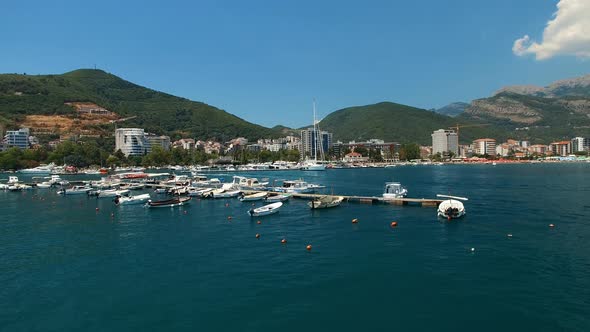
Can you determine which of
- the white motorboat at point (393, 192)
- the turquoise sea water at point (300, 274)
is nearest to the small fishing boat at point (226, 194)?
the turquoise sea water at point (300, 274)

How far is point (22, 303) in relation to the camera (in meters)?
22.7

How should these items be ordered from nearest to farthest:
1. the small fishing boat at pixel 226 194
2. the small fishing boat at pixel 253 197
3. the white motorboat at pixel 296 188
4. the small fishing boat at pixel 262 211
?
the small fishing boat at pixel 262 211 → the small fishing boat at pixel 253 197 → the small fishing boat at pixel 226 194 → the white motorboat at pixel 296 188

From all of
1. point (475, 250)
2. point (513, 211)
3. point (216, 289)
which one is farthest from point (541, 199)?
point (216, 289)

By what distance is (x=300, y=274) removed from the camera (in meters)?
26.8

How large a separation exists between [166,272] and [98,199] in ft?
172

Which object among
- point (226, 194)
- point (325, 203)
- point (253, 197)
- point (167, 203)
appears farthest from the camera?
point (226, 194)

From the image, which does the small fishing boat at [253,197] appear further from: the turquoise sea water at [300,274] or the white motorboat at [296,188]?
the turquoise sea water at [300,274]

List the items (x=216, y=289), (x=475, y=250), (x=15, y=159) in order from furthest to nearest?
1. (x=15, y=159)
2. (x=475, y=250)
3. (x=216, y=289)

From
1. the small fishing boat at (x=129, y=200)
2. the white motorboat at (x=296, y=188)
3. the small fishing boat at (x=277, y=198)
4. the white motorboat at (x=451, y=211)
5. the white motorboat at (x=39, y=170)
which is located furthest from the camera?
the white motorboat at (x=39, y=170)

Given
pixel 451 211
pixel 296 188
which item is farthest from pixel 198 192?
pixel 451 211

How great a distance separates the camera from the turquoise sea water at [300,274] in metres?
20.2

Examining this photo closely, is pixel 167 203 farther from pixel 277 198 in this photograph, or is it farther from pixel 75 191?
pixel 75 191

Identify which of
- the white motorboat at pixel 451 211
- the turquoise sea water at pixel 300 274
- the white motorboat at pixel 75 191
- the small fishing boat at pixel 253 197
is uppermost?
the white motorboat at pixel 75 191

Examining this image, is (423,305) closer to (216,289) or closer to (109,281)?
(216,289)
